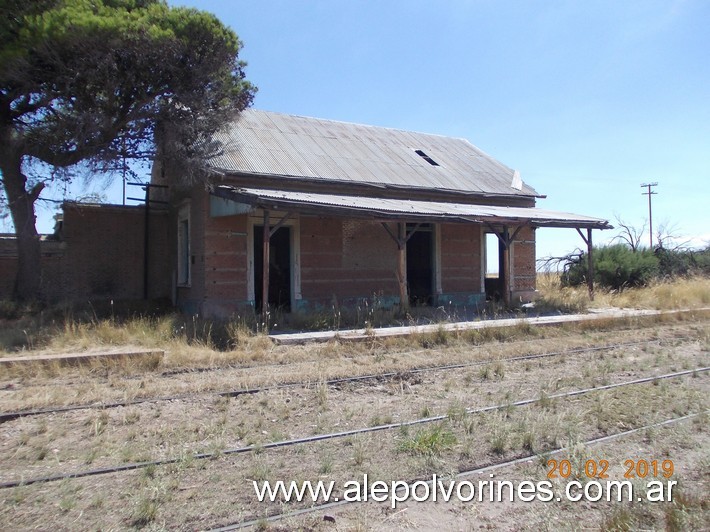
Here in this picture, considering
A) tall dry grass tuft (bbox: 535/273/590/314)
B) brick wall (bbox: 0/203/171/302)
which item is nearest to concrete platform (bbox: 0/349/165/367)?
brick wall (bbox: 0/203/171/302)

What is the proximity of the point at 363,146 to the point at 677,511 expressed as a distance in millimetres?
17041

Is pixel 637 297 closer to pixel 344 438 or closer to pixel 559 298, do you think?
pixel 559 298

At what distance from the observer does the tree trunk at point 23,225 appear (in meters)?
14.6

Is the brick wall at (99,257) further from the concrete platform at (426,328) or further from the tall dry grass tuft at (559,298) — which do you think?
the tall dry grass tuft at (559,298)

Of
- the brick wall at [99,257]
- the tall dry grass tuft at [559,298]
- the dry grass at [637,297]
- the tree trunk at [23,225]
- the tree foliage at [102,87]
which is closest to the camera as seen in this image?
the tree foliage at [102,87]

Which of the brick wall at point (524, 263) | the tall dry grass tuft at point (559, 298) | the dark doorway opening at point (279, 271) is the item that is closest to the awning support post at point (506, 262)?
the tall dry grass tuft at point (559, 298)

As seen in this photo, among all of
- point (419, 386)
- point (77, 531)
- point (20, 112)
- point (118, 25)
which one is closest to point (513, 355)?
point (419, 386)

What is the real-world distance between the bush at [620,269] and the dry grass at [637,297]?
0.64 m

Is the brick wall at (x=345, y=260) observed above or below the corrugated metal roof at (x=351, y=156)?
below

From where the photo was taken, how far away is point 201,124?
584 inches

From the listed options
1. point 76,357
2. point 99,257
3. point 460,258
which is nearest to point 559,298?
point 460,258

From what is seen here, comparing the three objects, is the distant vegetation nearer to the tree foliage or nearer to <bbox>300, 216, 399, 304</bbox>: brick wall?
<bbox>300, 216, 399, 304</bbox>: brick wall

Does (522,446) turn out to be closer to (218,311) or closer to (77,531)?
(77,531)

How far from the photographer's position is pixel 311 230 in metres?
15.7
